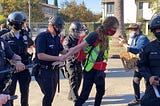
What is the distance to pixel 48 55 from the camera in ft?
17.3

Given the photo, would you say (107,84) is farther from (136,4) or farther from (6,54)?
(136,4)

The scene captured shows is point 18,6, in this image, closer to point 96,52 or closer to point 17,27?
point 17,27

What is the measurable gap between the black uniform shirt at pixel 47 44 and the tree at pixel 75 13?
2134 inches

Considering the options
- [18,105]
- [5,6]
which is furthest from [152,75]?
[5,6]

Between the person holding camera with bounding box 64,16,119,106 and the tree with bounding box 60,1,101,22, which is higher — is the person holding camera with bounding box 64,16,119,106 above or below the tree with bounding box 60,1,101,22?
below

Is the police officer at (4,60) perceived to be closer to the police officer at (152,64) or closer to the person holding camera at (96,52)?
the person holding camera at (96,52)

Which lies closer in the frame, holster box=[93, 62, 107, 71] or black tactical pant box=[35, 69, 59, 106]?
black tactical pant box=[35, 69, 59, 106]

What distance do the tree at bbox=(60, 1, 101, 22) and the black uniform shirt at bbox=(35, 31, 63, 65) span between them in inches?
2134

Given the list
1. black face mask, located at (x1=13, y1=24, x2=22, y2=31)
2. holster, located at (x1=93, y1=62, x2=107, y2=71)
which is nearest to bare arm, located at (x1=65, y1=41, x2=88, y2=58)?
holster, located at (x1=93, y1=62, x2=107, y2=71)

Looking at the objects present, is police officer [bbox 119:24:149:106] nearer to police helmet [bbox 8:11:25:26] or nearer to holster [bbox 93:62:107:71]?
holster [bbox 93:62:107:71]

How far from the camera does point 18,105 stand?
7.20 m

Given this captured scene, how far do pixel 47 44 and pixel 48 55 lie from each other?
6.9 inches

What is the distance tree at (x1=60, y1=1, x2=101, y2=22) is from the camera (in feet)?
198

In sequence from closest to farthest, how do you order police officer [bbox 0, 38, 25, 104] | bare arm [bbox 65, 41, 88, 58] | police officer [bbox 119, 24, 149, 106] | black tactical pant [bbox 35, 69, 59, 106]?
1. police officer [bbox 0, 38, 25, 104]
2. black tactical pant [bbox 35, 69, 59, 106]
3. bare arm [bbox 65, 41, 88, 58]
4. police officer [bbox 119, 24, 149, 106]
